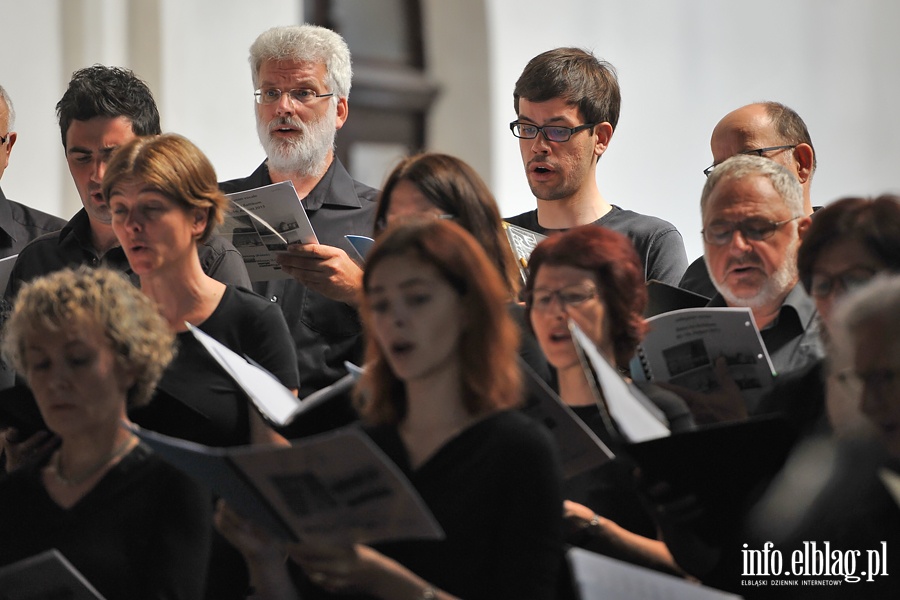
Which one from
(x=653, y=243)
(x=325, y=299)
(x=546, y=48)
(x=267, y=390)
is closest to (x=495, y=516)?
(x=267, y=390)

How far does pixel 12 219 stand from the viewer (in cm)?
387

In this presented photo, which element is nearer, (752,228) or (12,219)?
(752,228)

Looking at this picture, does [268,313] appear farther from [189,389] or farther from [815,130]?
[815,130]

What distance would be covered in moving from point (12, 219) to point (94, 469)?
175 cm

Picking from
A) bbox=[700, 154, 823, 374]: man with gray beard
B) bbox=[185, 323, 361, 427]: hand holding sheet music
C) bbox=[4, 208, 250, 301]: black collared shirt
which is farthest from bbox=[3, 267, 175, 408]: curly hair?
bbox=[700, 154, 823, 374]: man with gray beard

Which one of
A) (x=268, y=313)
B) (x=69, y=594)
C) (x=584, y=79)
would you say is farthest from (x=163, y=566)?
(x=584, y=79)

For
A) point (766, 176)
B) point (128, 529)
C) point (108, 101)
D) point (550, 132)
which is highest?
point (108, 101)

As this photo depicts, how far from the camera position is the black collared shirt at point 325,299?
3330 mm

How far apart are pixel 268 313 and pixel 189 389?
252mm

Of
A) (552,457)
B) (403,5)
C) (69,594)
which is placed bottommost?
(69,594)

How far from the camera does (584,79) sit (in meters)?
3.76

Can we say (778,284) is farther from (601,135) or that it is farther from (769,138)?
(601,135)

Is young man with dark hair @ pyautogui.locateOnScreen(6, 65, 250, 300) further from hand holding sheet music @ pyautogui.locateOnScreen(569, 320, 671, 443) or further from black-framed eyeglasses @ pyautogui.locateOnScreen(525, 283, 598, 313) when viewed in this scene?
hand holding sheet music @ pyautogui.locateOnScreen(569, 320, 671, 443)

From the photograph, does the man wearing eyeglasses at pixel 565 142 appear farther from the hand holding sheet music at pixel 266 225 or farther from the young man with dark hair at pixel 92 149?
the young man with dark hair at pixel 92 149
